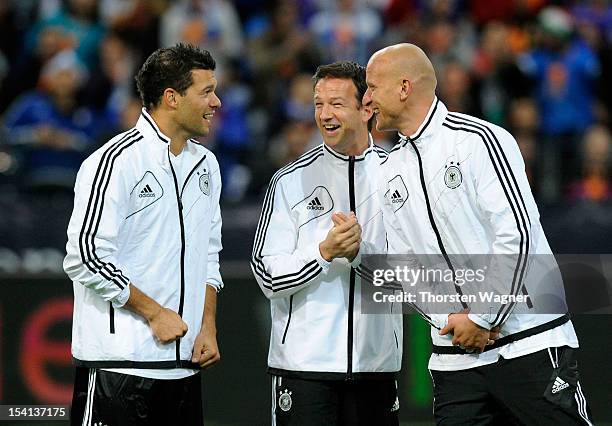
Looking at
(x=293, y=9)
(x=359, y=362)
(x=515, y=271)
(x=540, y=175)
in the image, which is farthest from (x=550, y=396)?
(x=293, y=9)

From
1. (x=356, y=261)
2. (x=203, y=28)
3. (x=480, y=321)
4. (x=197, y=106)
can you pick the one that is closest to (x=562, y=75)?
(x=203, y=28)

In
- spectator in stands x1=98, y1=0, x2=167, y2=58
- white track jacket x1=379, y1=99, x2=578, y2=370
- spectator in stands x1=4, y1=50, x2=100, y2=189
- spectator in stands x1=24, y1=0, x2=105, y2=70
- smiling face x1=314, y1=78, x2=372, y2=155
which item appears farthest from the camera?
spectator in stands x1=98, y1=0, x2=167, y2=58

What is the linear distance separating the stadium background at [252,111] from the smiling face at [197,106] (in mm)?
2385

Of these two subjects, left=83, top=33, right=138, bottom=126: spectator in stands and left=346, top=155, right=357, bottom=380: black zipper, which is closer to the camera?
left=346, top=155, right=357, bottom=380: black zipper

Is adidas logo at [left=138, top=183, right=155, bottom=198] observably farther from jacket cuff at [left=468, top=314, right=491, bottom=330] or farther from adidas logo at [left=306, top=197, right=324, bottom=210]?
jacket cuff at [left=468, top=314, right=491, bottom=330]

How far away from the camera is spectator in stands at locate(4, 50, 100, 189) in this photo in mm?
9219

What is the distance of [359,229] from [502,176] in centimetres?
75

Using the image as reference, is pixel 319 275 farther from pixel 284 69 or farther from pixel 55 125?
pixel 284 69

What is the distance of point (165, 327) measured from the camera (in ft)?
17.2

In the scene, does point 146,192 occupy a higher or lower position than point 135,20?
lower

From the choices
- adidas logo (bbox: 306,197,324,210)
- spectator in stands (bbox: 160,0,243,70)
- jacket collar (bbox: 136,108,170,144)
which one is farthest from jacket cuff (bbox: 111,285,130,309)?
spectator in stands (bbox: 160,0,243,70)

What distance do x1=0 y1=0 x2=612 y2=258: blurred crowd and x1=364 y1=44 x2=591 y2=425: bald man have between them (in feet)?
12.6

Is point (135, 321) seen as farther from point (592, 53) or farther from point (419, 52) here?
point (592, 53)

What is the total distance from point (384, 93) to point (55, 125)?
5.25 metres
